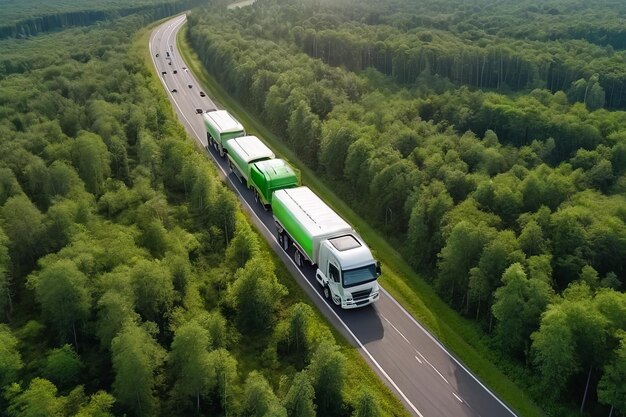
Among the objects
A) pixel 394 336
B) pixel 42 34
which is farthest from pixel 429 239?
pixel 42 34

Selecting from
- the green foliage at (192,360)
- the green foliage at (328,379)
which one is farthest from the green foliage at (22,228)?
the green foliage at (328,379)

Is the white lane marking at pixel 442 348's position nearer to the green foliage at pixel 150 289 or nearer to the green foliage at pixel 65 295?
the green foliage at pixel 150 289

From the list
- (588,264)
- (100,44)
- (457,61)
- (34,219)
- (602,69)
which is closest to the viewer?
(588,264)

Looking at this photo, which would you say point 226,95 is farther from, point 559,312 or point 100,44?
point 559,312

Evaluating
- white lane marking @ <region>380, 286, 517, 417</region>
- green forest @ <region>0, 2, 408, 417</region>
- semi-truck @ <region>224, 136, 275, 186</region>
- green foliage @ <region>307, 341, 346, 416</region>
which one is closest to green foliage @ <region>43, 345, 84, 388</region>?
green forest @ <region>0, 2, 408, 417</region>

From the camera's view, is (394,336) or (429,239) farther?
(429,239)

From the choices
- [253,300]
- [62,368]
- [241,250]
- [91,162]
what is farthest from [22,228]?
[253,300]

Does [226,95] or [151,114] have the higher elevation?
[151,114]

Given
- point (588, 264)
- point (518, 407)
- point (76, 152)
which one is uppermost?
point (76, 152)
